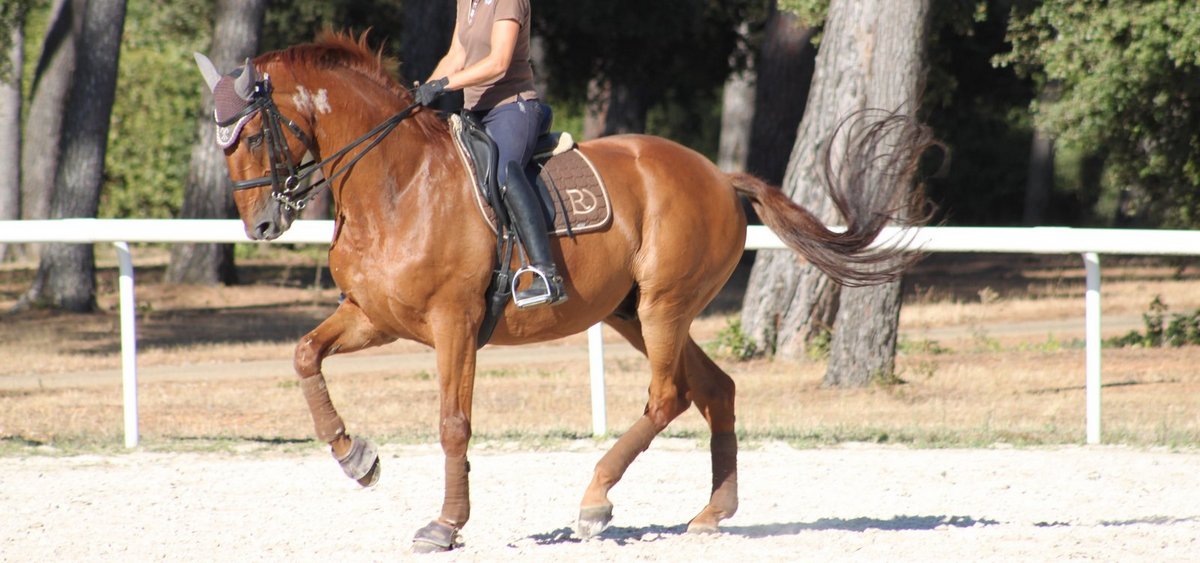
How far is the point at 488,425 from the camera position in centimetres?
1096

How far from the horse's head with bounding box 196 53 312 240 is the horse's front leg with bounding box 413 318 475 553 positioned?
0.84m

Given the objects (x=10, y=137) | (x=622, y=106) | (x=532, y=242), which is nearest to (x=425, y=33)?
(x=622, y=106)

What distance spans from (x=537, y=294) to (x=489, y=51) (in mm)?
1121

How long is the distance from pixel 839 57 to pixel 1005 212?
29.2 m

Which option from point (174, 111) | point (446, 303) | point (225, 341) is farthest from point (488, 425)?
point (174, 111)

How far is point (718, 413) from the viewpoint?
23.5 feet

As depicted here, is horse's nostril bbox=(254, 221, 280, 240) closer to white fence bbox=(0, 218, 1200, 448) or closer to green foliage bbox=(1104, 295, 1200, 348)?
white fence bbox=(0, 218, 1200, 448)

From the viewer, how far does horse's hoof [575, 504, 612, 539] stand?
637cm

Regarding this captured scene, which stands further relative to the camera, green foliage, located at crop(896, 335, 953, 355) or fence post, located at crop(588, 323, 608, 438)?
green foliage, located at crop(896, 335, 953, 355)

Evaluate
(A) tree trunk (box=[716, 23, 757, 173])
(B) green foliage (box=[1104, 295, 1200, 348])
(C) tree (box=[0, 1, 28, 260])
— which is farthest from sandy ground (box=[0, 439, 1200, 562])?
(A) tree trunk (box=[716, 23, 757, 173])

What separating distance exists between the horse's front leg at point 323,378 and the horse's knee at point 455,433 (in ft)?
1.02

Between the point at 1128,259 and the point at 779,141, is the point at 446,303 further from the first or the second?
the point at 1128,259

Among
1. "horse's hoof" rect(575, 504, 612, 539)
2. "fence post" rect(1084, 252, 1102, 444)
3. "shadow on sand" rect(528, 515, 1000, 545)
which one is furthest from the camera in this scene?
"fence post" rect(1084, 252, 1102, 444)

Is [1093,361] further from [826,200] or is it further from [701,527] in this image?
[826,200]
